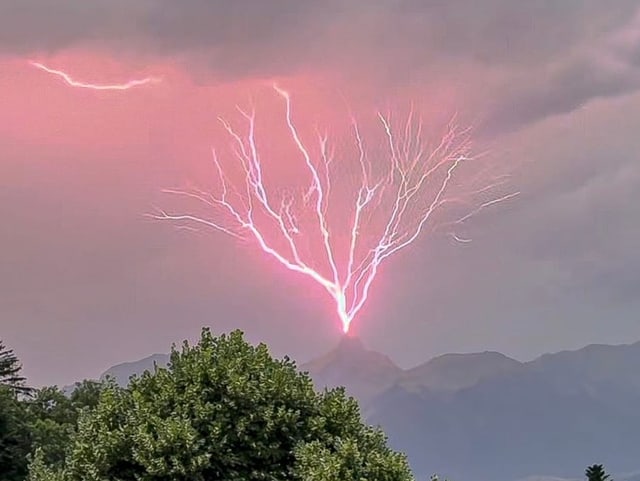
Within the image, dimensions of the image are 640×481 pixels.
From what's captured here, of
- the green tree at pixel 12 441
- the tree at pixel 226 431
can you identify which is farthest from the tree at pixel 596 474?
the green tree at pixel 12 441

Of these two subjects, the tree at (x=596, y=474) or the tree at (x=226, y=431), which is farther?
the tree at (x=596, y=474)

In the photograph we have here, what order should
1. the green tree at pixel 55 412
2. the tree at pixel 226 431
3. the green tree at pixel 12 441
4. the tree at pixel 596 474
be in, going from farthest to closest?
the green tree at pixel 55 412 → the green tree at pixel 12 441 → the tree at pixel 596 474 → the tree at pixel 226 431

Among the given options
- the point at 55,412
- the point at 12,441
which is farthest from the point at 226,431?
the point at 55,412

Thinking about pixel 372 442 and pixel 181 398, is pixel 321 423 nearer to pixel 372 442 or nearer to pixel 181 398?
pixel 372 442

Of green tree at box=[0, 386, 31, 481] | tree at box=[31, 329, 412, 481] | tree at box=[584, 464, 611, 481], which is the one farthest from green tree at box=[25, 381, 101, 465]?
tree at box=[584, 464, 611, 481]

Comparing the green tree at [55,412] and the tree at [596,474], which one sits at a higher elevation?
the green tree at [55,412]

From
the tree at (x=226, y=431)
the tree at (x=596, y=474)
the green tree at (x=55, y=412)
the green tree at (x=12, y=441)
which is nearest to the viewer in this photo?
the tree at (x=226, y=431)

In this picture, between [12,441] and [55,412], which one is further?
[55,412]

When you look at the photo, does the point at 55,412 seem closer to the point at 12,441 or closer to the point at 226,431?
the point at 12,441

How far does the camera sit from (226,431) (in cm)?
1630

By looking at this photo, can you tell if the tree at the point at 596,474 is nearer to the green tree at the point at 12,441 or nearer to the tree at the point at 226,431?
the tree at the point at 226,431

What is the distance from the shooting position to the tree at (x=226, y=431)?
15508 millimetres

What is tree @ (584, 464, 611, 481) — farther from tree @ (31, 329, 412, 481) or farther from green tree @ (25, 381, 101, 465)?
green tree @ (25, 381, 101, 465)

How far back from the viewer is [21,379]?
5594 centimetres
